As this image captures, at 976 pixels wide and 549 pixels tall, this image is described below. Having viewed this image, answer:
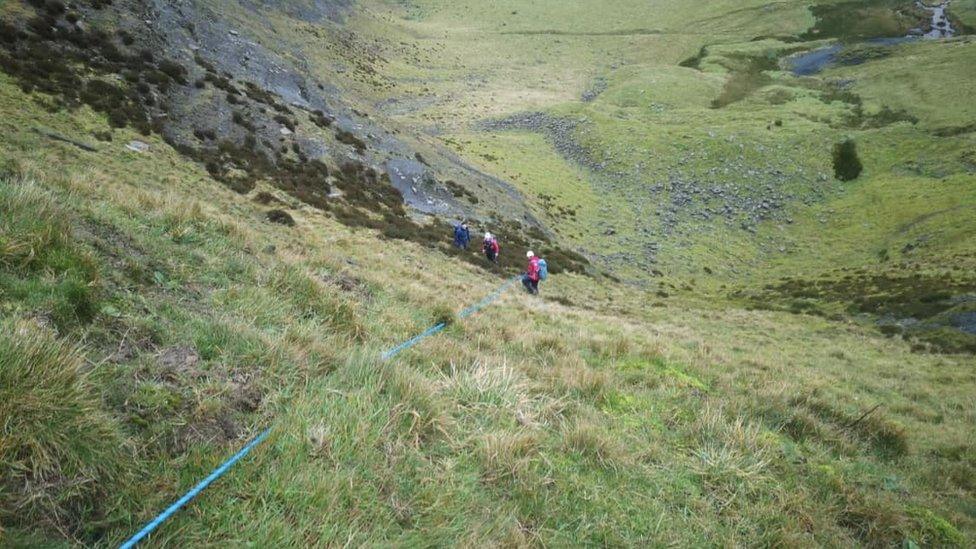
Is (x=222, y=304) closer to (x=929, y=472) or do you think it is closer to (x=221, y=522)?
(x=221, y=522)

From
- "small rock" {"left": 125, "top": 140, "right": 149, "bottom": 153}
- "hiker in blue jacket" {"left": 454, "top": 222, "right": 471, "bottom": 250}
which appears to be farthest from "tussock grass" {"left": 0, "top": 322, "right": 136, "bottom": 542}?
"hiker in blue jacket" {"left": 454, "top": 222, "right": 471, "bottom": 250}

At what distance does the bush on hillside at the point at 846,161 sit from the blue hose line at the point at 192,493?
63.4 meters

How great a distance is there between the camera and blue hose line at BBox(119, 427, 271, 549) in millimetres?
2788

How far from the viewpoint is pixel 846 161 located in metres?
53.0

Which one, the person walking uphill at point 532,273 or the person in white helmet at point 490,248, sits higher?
the person walking uphill at point 532,273

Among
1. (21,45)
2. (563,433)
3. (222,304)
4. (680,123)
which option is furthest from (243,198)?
(680,123)

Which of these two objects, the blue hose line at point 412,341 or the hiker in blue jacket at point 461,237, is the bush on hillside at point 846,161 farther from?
the blue hose line at point 412,341

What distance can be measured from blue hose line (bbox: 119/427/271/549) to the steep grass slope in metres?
0.08

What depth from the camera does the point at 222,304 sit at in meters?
6.02

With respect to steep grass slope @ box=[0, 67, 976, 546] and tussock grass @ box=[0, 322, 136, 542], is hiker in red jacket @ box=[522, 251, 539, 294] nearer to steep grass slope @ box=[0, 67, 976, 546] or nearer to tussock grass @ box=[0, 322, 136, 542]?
steep grass slope @ box=[0, 67, 976, 546]

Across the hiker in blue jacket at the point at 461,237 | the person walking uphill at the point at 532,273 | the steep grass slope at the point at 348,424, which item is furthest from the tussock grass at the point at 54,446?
the hiker in blue jacket at the point at 461,237

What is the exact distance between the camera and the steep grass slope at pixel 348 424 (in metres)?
3.10

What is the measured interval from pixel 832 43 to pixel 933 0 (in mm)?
49805

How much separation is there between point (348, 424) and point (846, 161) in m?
65.2
